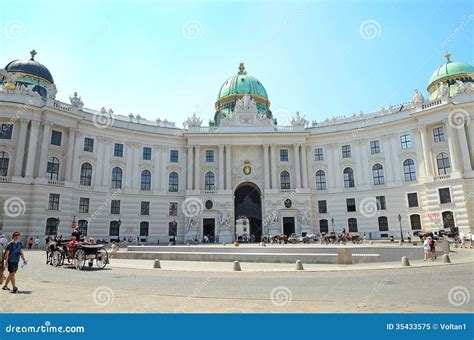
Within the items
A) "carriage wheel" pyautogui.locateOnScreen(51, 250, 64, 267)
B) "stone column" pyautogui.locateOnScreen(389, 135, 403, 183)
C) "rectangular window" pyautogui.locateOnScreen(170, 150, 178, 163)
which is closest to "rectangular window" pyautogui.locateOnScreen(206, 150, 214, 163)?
"rectangular window" pyautogui.locateOnScreen(170, 150, 178, 163)

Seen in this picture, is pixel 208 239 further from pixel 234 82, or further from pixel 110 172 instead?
pixel 234 82

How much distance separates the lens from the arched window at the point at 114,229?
44.2m

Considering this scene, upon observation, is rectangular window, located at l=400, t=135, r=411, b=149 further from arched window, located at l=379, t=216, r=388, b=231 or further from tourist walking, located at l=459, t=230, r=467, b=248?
tourist walking, located at l=459, t=230, r=467, b=248

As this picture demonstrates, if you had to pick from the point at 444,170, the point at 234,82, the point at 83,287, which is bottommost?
the point at 83,287

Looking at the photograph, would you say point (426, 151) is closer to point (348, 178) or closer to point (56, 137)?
point (348, 178)

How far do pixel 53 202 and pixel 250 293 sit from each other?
37.1 m

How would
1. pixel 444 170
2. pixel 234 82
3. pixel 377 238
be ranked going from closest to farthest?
pixel 444 170 → pixel 377 238 → pixel 234 82

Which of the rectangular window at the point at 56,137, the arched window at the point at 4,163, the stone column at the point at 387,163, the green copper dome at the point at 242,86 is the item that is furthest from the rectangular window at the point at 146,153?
the stone column at the point at 387,163

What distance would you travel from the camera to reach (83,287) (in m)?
11.5

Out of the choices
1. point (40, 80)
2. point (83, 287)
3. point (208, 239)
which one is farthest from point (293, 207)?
point (40, 80)

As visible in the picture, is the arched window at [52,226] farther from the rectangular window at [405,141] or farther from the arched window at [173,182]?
the rectangular window at [405,141]

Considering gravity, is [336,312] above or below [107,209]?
below

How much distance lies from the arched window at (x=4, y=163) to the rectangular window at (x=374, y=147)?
50.7 metres

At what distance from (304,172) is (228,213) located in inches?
555
